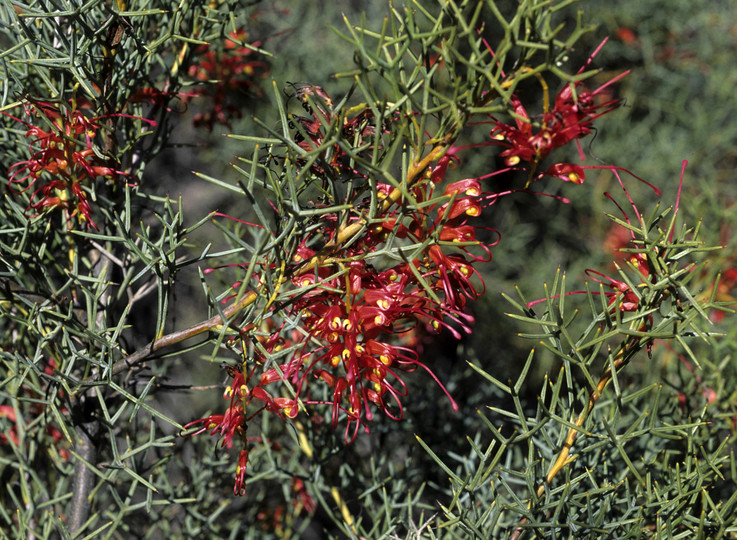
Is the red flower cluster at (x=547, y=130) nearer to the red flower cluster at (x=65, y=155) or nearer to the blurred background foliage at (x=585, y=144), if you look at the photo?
the red flower cluster at (x=65, y=155)

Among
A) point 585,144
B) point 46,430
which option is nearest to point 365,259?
point 46,430

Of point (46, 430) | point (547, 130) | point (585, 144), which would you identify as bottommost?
point (46, 430)

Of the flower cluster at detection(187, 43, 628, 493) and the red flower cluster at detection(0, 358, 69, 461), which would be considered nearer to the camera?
the flower cluster at detection(187, 43, 628, 493)

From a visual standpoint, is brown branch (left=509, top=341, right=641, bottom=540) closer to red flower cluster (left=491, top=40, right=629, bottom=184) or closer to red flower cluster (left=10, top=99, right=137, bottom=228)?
red flower cluster (left=491, top=40, right=629, bottom=184)

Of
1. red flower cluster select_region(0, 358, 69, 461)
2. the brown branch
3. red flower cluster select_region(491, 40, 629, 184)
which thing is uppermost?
red flower cluster select_region(491, 40, 629, 184)

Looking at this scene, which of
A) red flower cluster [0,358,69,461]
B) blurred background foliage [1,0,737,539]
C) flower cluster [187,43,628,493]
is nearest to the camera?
flower cluster [187,43,628,493]

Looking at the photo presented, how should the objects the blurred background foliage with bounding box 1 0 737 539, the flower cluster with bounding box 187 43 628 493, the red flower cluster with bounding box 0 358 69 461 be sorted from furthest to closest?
the blurred background foliage with bounding box 1 0 737 539 → the red flower cluster with bounding box 0 358 69 461 → the flower cluster with bounding box 187 43 628 493

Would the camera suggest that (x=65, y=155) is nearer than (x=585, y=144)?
Yes

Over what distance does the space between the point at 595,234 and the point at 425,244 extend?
1232mm

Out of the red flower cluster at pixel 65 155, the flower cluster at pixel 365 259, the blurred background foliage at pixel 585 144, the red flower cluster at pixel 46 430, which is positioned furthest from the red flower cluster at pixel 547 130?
the blurred background foliage at pixel 585 144

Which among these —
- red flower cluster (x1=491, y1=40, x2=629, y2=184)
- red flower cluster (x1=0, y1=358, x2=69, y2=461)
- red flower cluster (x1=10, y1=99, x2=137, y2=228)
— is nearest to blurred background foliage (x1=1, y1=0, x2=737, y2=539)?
red flower cluster (x1=0, y1=358, x2=69, y2=461)

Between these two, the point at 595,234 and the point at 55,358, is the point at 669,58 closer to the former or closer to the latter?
the point at 595,234

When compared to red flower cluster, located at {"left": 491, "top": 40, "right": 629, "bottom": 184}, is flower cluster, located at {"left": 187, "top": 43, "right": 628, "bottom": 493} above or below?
below

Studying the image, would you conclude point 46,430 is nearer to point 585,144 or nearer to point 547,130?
point 547,130
